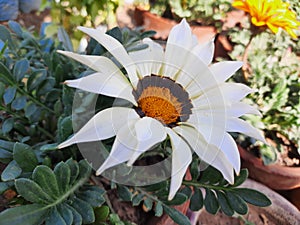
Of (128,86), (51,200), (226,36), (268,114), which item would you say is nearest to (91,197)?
(51,200)

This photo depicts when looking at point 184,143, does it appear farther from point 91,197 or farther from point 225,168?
point 91,197

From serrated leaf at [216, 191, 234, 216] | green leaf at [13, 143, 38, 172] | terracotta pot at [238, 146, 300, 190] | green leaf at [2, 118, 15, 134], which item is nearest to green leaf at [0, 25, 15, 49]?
green leaf at [2, 118, 15, 134]

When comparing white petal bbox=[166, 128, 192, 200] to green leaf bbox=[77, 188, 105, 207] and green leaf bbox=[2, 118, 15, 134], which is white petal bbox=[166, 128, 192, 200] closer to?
green leaf bbox=[77, 188, 105, 207]

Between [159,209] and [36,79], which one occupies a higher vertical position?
[36,79]

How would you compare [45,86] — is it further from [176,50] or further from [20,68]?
[176,50]

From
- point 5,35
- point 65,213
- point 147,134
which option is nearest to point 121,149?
point 147,134

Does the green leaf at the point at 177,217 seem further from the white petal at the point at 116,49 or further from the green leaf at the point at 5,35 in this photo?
the green leaf at the point at 5,35

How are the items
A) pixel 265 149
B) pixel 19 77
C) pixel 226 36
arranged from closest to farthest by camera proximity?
pixel 19 77
pixel 265 149
pixel 226 36
